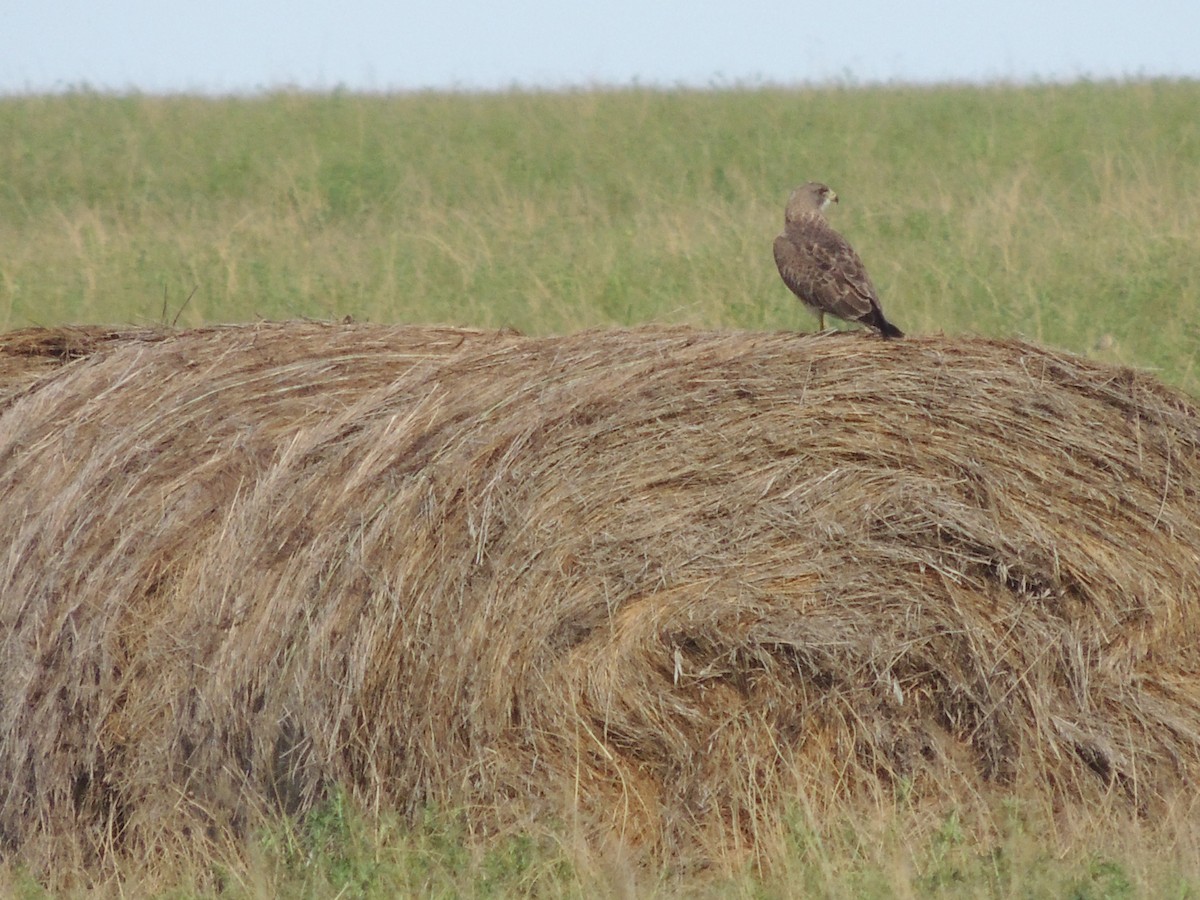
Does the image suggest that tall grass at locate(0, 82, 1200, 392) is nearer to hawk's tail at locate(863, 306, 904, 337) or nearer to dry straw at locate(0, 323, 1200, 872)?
hawk's tail at locate(863, 306, 904, 337)

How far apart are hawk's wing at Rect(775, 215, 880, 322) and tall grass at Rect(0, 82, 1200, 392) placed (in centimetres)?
191

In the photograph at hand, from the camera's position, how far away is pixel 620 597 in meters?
4.86

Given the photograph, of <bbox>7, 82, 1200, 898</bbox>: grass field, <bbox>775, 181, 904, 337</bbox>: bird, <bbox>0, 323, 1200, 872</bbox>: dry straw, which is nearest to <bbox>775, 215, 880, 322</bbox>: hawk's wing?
<bbox>775, 181, 904, 337</bbox>: bird

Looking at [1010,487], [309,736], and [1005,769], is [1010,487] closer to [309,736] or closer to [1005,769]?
[1005,769]

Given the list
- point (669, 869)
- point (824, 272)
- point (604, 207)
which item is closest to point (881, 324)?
point (824, 272)

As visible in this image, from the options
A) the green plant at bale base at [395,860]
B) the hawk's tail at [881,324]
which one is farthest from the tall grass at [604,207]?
the green plant at bale base at [395,860]

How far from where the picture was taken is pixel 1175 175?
1225 centimetres

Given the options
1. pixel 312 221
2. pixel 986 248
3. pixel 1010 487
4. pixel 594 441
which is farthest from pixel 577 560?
pixel 312 221

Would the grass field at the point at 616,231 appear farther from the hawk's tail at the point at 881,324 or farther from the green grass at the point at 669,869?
the hawk's tail at the point at 881,324

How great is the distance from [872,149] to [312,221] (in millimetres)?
4959

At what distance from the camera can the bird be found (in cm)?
569

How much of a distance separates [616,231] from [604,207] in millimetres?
1171

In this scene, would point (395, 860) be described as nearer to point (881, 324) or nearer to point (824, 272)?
point (881, 324)

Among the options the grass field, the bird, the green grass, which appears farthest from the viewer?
the bird
